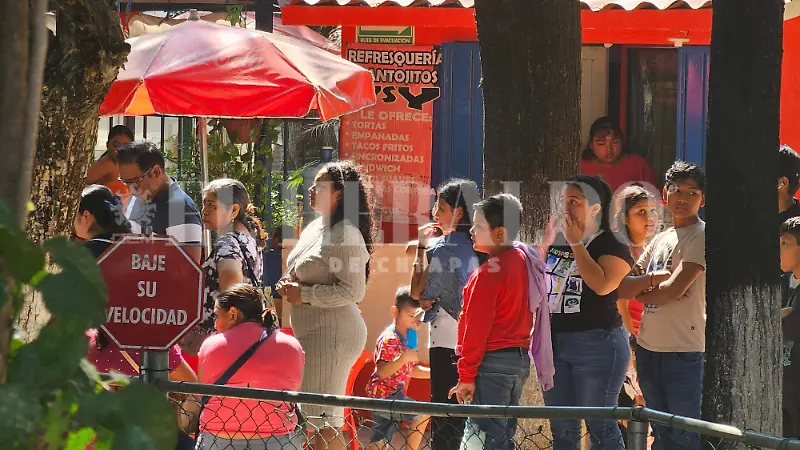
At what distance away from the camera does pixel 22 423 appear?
56.4 inches

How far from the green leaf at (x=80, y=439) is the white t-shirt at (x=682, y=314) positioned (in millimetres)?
4224

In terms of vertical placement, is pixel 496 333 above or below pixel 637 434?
above

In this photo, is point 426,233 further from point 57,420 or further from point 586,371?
point 57,420

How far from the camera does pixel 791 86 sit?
985 cm

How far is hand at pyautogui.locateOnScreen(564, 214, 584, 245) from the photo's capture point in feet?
17.5

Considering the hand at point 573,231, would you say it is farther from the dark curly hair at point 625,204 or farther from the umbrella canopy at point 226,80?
the umbrella canopy at point 226,80

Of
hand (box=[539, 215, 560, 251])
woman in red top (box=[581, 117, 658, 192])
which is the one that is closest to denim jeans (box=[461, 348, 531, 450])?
hand (box=[539, 215, 560, 251])

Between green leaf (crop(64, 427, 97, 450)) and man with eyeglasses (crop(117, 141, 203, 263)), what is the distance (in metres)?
4.78

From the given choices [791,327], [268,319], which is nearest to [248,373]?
[268,319]

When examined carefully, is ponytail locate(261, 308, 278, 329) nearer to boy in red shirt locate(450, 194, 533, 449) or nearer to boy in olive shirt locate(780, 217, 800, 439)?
boy in red shirt locate(450, 194, 533, 449)

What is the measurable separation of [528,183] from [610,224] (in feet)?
2.53

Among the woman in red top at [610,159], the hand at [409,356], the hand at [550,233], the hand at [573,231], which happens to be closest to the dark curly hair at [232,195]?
the hand at [409,356]

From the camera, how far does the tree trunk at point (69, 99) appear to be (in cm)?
378

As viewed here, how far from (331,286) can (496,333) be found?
994 mm
